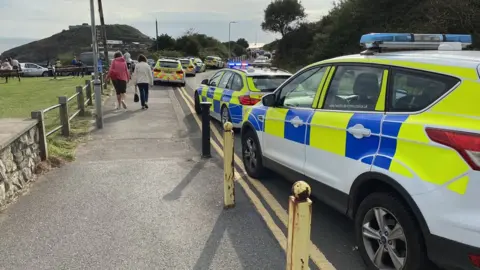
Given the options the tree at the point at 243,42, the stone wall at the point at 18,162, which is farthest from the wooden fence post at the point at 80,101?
the tree at the point at 243,42

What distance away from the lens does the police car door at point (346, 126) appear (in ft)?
11.2

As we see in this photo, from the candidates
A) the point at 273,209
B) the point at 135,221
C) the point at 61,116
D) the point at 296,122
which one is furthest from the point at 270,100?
the point at 61,116

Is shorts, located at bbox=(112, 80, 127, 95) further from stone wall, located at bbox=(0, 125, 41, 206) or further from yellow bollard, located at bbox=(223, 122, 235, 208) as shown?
yellow bollard, located at bbox=(223, 122, 235, 208)

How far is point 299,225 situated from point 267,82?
6608 mm

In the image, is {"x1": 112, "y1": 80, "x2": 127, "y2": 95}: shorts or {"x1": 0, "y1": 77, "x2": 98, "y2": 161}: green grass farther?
{"x1": 112, "y1": 80, "x2": 127, "y2": 95}: shorts

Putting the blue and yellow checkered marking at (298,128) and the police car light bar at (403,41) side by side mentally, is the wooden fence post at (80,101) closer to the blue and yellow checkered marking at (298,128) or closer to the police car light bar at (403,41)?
the blue and yellow checkered marking at (298,128)

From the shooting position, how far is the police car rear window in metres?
2.96

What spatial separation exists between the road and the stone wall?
9.77 feet

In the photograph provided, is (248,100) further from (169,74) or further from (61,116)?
(169,74)

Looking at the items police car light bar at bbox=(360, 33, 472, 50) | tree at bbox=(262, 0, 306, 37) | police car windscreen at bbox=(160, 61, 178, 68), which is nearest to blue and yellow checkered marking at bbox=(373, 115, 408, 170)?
police car light bar at bbox=(360, 33, 472, 50)

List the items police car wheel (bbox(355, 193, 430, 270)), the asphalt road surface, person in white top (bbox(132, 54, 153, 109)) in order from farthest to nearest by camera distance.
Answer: person in white top (bbox(132, 54, 153, 109))
the asphalt road surface
police car wheel (bbox(355, 193, 430, 270))

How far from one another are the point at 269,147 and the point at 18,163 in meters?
3.23

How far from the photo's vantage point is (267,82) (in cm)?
898

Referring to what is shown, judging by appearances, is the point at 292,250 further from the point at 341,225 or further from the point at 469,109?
the point at 341,225
